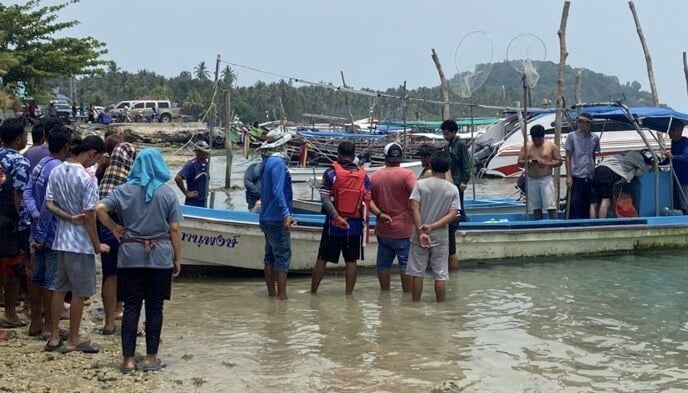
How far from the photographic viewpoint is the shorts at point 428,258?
7.64 metres

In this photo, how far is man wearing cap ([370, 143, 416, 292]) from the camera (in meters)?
7.90

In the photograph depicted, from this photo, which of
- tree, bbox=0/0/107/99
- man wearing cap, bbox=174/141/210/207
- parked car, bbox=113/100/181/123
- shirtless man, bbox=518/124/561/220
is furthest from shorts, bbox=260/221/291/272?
parked car, bbox=113/100/181/123

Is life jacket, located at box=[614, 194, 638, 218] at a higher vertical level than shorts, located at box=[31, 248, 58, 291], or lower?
higher

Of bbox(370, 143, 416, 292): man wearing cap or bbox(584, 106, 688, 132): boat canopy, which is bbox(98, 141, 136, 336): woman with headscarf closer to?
bbox(370, 143, 416, 292): man wearing cap

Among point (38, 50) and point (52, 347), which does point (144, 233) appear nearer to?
point (52, 347)

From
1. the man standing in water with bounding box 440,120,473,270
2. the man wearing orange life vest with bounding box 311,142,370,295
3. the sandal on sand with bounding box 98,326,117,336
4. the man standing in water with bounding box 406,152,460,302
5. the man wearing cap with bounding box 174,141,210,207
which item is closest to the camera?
the sandal on sand with bounding box 98,326,117,336

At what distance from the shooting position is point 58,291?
5695 millimetres

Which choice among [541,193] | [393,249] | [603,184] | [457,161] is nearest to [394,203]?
[393,249]

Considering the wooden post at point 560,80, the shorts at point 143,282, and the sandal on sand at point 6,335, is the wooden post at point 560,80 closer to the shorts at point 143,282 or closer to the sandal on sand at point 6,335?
the shorts at point 143,282

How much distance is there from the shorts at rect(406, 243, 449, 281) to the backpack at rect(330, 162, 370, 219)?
2.27 feet

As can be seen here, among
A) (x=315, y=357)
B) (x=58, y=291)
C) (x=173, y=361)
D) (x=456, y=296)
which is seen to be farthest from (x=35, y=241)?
(x=456, y=296)

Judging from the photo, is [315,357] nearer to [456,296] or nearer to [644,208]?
[456,296]

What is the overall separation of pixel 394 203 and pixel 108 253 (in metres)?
2.98

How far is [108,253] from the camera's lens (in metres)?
6.11
